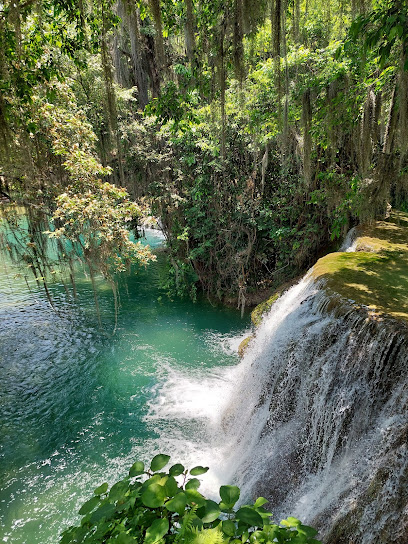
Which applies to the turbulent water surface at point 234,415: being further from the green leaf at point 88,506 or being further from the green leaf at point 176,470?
the green leaf at point 88,506

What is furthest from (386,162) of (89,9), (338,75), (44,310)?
(44,310)

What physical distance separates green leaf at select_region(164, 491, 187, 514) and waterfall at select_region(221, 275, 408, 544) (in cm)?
239

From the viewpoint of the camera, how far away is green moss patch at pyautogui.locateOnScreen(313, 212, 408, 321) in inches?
168

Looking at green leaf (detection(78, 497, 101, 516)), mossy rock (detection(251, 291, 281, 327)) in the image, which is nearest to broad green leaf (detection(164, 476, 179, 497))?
green leaf (detection(78, 497, 101, 516))

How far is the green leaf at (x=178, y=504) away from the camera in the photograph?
128cm

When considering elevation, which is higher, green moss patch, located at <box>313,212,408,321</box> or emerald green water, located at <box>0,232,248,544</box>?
green moss patch, located at <box>313,212,408,321</box>

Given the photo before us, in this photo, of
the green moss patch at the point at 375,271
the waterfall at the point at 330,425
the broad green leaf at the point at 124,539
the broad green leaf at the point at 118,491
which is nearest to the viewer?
the broad green leaf at the point at 124,539

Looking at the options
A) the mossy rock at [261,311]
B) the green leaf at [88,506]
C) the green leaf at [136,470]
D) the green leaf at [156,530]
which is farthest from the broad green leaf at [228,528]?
the mossy rock at [261,311]

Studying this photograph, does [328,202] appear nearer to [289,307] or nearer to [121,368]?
[289,307]

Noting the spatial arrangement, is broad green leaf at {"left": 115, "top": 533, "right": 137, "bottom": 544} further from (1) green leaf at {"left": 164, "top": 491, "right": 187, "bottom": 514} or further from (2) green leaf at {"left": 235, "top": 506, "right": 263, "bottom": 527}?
(2) green leaf at {"left": 235, "top": 506, "right": 263, "bottom": 527}

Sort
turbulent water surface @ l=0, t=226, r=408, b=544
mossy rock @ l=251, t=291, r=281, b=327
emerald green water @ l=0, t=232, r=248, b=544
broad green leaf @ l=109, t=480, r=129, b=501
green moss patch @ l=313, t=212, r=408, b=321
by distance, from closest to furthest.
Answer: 1. broad green leaf @ l=109, t=480, r=129, b=501
2. turbulent water surface @ l=0, t=226, r=408, b=544
3. green moss patch @ l=313, t=212, r=408, b=321
4. emerald green water @ l=0, t=232, r=248, b=544
5. mossy rock @ l=251, t=291, r=281, b=327

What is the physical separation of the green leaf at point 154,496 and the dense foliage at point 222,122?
378cm

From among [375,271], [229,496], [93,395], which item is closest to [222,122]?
[375,271]

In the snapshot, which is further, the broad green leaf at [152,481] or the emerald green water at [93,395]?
the emerald green water at [93,395]
